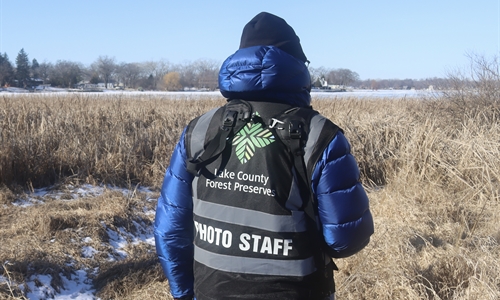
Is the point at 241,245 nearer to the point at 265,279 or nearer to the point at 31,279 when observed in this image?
the point at 265,279

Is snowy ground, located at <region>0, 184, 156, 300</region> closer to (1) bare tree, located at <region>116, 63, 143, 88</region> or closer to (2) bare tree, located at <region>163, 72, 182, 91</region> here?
(2) bare tree, located at <region>163, 72, 182, 91</region>

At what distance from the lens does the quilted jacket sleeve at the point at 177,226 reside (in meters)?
1.65

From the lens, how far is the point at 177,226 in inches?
→ 66.3

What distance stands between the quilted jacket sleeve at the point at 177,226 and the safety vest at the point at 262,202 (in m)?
0.13

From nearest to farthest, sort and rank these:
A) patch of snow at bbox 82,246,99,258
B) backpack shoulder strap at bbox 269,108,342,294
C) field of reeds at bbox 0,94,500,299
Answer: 1. backpack shoulder strap at bbox 269,108,342,294
2. field of reeds at bbox 0,94,500,299
3. patch of snow at bbox 82,246,99,258

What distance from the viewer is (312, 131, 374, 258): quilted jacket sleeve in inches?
56.1

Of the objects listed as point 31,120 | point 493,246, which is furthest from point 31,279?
point 31,120

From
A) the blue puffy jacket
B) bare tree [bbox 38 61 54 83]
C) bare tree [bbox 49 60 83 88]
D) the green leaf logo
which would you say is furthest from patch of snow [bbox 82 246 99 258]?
bare tree [bbox 38 61 54 83]

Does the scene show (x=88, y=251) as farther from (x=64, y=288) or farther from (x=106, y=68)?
(x=106, y=68)

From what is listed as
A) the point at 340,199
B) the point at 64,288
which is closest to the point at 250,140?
the point at 340,199

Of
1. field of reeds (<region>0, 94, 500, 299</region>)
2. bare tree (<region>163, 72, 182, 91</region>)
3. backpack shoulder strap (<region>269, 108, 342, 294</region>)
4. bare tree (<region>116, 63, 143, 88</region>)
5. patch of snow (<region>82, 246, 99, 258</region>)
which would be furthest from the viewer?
bare tree (<region>116, 63, 143, 88</region>)

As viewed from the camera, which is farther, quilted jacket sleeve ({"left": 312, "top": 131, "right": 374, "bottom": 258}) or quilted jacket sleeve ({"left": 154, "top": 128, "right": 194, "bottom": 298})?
quilted jacket sleeve ({"left": 154, "top": 128, "right": 194, "bottom": 298})

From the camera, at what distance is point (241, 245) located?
1.46 metres

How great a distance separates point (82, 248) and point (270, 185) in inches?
145
